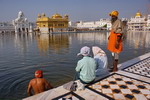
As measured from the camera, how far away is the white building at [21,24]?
166 feet

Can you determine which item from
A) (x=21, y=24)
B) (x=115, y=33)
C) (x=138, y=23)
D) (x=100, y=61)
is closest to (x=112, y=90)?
(x=100, y=61)

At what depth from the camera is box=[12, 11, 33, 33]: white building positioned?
50.5 m

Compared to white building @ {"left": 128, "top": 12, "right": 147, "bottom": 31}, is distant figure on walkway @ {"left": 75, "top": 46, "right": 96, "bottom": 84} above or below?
below

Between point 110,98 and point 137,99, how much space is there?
501 mm

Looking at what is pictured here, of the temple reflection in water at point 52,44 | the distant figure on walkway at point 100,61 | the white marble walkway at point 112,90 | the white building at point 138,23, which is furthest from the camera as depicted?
the white building at point 138,23

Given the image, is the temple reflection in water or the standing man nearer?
the standing man

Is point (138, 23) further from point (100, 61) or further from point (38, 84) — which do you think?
point (38, 84)

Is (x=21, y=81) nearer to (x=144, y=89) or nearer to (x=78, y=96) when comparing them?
(x=78, y=96)

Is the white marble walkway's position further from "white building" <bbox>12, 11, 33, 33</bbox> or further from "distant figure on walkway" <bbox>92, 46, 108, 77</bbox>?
"white building" <bbox>12, 11, 33, 33</bbox>

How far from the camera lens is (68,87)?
2.57m

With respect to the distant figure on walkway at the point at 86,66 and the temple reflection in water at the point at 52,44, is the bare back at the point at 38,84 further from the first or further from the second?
the temple reflection in water at the point at 52,44

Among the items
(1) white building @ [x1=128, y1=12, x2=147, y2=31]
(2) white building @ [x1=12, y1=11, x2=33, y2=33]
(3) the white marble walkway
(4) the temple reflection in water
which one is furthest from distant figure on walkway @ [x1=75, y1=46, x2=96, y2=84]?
(1) white building @ [x1=128, y1=12, x2=147, y2=31]

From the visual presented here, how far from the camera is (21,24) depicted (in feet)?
171

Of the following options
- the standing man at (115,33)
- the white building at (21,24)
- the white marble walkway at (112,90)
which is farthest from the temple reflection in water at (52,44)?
the white building at (21,24)
